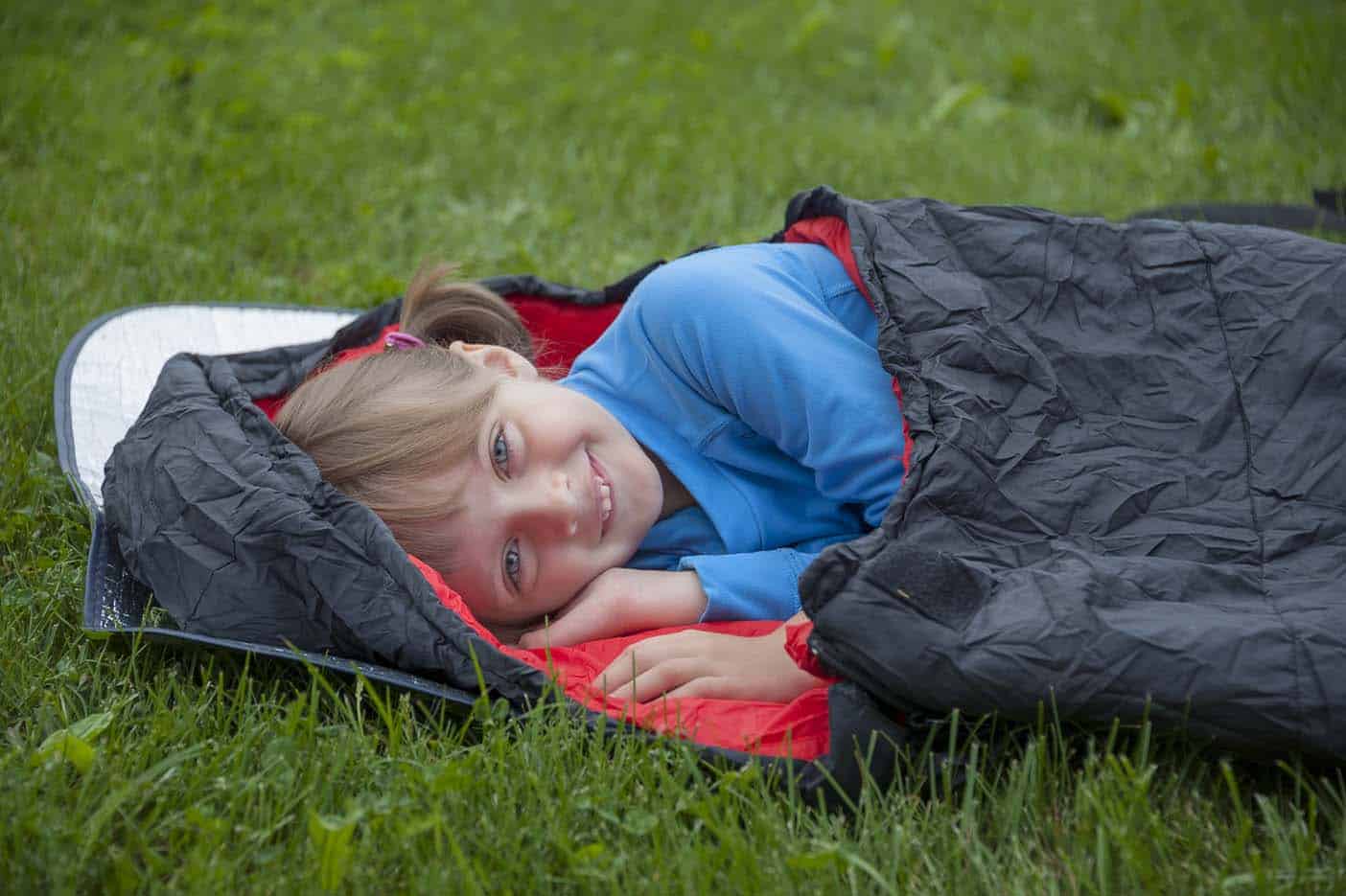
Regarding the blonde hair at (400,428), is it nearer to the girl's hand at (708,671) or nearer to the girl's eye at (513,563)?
the girl's eye at (513,563)

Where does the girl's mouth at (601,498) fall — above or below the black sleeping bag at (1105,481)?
below

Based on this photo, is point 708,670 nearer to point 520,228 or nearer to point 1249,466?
point 1249,466

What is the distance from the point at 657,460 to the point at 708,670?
543 mm

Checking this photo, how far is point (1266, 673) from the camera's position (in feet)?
5.40

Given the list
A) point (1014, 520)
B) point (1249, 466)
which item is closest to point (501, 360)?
point (1014, 520)

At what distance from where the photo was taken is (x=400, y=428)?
2.21m

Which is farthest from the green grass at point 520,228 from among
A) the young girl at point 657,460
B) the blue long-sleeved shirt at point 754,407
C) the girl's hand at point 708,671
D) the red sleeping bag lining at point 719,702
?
the blue long-sleeved shirt at point 754,407

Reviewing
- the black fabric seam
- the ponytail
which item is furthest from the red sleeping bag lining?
the ponytail

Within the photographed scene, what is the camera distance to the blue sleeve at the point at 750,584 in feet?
7.36

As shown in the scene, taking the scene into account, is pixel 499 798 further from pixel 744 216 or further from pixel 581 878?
pixel 744 216

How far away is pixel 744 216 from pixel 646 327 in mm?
1786

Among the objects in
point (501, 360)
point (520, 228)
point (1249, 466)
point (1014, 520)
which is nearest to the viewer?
point (1014, 520)

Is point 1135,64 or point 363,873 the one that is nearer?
point 363,873

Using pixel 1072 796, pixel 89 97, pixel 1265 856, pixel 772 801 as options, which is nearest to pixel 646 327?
pixel 772 801
